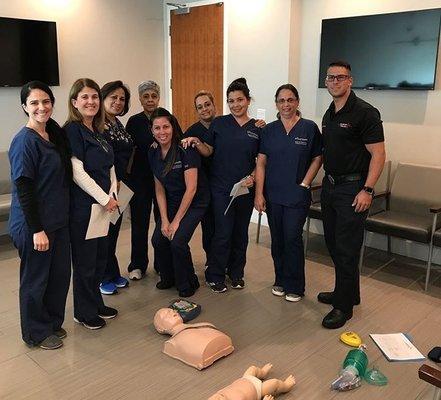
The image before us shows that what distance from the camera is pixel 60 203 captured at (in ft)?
7.59

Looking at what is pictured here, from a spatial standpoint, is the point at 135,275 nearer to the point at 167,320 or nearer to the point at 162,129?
the point at 167,320

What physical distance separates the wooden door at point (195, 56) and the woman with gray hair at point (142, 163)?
1.86 m

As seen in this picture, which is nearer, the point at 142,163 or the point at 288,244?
the point at 288,244

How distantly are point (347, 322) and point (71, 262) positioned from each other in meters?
1.66

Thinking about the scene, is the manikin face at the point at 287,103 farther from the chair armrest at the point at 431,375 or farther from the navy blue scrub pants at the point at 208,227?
the chair armrest at the point at 431,375

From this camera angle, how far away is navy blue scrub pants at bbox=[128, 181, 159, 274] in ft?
10.5

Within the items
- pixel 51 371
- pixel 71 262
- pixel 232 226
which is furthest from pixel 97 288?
pixel 232 226

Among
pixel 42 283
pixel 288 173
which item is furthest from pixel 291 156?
pixel 42 283

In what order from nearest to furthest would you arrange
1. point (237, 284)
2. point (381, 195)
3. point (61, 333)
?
point (61, 333) → point (237, 284) → point (381, 195)

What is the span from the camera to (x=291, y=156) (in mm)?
2844

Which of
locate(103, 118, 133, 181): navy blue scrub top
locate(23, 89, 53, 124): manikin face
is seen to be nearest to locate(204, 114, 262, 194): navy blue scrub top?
locate(103, 118, 133, 181): navy blue scrub top

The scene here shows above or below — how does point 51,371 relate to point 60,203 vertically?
below

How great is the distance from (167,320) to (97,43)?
338 centimetres

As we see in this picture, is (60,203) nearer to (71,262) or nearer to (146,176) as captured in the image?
(71,262)
